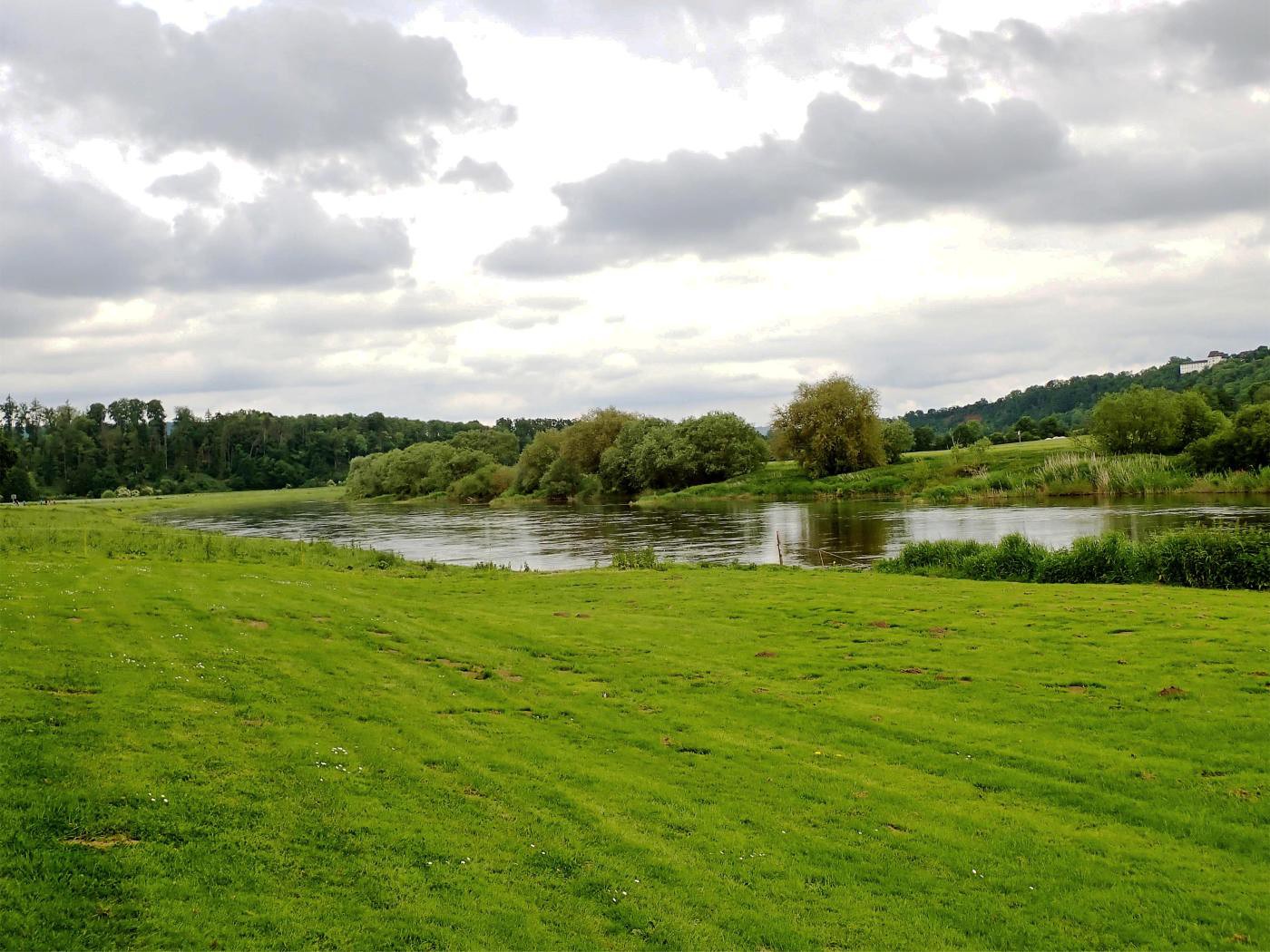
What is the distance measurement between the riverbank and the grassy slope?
2246 inches

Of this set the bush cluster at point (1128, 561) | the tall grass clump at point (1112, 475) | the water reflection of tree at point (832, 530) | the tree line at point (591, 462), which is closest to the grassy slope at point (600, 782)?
the bush cluster at point (1128, 561)

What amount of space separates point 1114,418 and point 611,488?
64.0 meters

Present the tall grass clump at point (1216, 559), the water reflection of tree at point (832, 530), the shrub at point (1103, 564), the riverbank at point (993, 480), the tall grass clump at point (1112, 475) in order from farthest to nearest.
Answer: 1. the tall grass clump at point (1112, 475)
2. the riverbank at point (993, 480)
3. the water reflection of tree at point (832, 530)
4. the shrub at point (1103, 564)
5. the tall grass clump at point (1216, 559)

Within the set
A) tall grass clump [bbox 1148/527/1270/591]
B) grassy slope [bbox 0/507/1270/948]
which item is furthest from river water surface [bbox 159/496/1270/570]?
grassy slope [bbox 0/507/1270/948]

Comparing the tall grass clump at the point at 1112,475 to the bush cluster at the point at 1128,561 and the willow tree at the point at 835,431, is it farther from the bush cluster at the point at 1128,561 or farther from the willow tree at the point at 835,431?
the bush cluster at the point at 1128,561

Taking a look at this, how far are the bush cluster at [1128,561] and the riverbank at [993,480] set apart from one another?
42177 millimetres

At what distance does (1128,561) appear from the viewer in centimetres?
3042

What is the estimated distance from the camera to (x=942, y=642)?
1945cm

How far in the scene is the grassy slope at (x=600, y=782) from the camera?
24.8 feet

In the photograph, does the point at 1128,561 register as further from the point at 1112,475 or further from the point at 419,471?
the point at 419,471

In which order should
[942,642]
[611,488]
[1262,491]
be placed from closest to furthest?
1. [942,642]
2. [1262,491]
3. [611,488]

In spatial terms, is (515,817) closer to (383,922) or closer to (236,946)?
(383,922)

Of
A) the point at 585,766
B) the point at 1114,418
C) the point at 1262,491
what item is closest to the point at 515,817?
the point at 585,766

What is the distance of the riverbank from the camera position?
2702 inches
